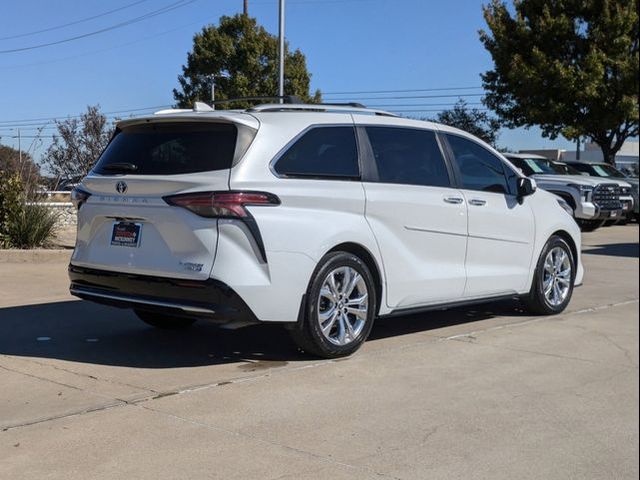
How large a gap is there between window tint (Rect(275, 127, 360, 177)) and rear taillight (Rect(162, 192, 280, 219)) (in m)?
0.33

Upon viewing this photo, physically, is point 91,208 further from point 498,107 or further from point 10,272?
point 498,107

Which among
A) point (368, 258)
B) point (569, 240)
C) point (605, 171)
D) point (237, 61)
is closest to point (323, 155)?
point (368, 258)

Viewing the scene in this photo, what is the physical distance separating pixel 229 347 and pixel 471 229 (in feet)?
8.01

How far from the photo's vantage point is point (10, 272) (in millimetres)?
10625

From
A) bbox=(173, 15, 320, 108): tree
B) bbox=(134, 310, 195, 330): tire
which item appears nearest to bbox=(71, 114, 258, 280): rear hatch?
bbox=(134, 310, 195, 330): tire

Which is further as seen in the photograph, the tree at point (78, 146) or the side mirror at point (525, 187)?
the tree at point (78, 146)

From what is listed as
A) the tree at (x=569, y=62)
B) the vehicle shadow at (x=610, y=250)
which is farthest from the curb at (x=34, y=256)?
the tree at (x=569, y=62)

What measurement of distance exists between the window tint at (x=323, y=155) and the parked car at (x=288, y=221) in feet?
0.04

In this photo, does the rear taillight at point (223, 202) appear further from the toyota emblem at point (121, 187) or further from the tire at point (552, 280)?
the tire at point (552, 280)

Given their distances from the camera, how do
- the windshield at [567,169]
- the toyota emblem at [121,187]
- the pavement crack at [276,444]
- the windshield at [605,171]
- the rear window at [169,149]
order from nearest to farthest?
the pavement crack at [276,444] → the rear window at [169,149] → the toyota emblem at [121,187] → the windshield at [567,169] → the windshield at [605,171]

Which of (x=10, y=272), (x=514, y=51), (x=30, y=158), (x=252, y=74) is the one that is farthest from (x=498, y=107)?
(x=10, y=272)

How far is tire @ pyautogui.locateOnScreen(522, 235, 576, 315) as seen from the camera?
7.95 metres

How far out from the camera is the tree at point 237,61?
1367 inches

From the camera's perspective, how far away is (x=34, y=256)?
38.2 feet
